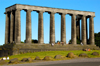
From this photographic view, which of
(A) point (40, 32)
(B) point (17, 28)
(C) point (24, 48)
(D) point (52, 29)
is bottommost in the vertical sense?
(C) point (24, 48)

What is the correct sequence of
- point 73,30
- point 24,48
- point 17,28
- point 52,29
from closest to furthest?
point 24,48, point 17,28, point 52,29, point 73,30

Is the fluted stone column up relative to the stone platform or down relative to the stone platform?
up

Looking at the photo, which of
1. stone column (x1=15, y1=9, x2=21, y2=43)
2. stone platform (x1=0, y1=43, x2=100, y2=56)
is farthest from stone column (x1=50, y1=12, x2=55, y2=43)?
stone column (x1=15, y1=9, x2=21, y2=43)

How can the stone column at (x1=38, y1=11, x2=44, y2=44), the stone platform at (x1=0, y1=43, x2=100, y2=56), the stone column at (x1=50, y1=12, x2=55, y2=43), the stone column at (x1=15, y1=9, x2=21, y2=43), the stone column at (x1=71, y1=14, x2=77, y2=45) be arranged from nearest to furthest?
the stone platform at (x1=0, y1=43, x2=100, y2=56) → the stone column at (x1=15, y1=9, x2=21, y2=43) → the stone column at (x1=38, y1=11, x2=44, y2=44) → the stone column at (x1=50, y1=12, x2=55, y2=43) → the stone column at (x1=71, y1=14, x2=77, y2=45)

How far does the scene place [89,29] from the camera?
398 feet

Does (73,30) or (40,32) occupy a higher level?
(73,30)

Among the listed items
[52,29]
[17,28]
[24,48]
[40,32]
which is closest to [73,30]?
[52,29]

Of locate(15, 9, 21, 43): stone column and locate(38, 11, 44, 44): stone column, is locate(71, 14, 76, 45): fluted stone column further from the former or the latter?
locate(15, 9, 21, 43): stone column

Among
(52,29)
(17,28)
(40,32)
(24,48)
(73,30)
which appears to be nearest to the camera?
(24,48)

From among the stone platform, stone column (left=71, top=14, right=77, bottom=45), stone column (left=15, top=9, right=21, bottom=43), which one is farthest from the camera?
stone column (left=71, top=14, right=77, bottom=45)

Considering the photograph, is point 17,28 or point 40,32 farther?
point 40,32

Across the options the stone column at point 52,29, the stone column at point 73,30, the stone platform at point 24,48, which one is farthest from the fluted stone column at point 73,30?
the stone column at point 52,29

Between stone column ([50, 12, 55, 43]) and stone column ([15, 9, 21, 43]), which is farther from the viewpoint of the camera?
stone column ([50, 12, 55, 43])

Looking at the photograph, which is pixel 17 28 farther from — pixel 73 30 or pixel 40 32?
pixel 73 30
